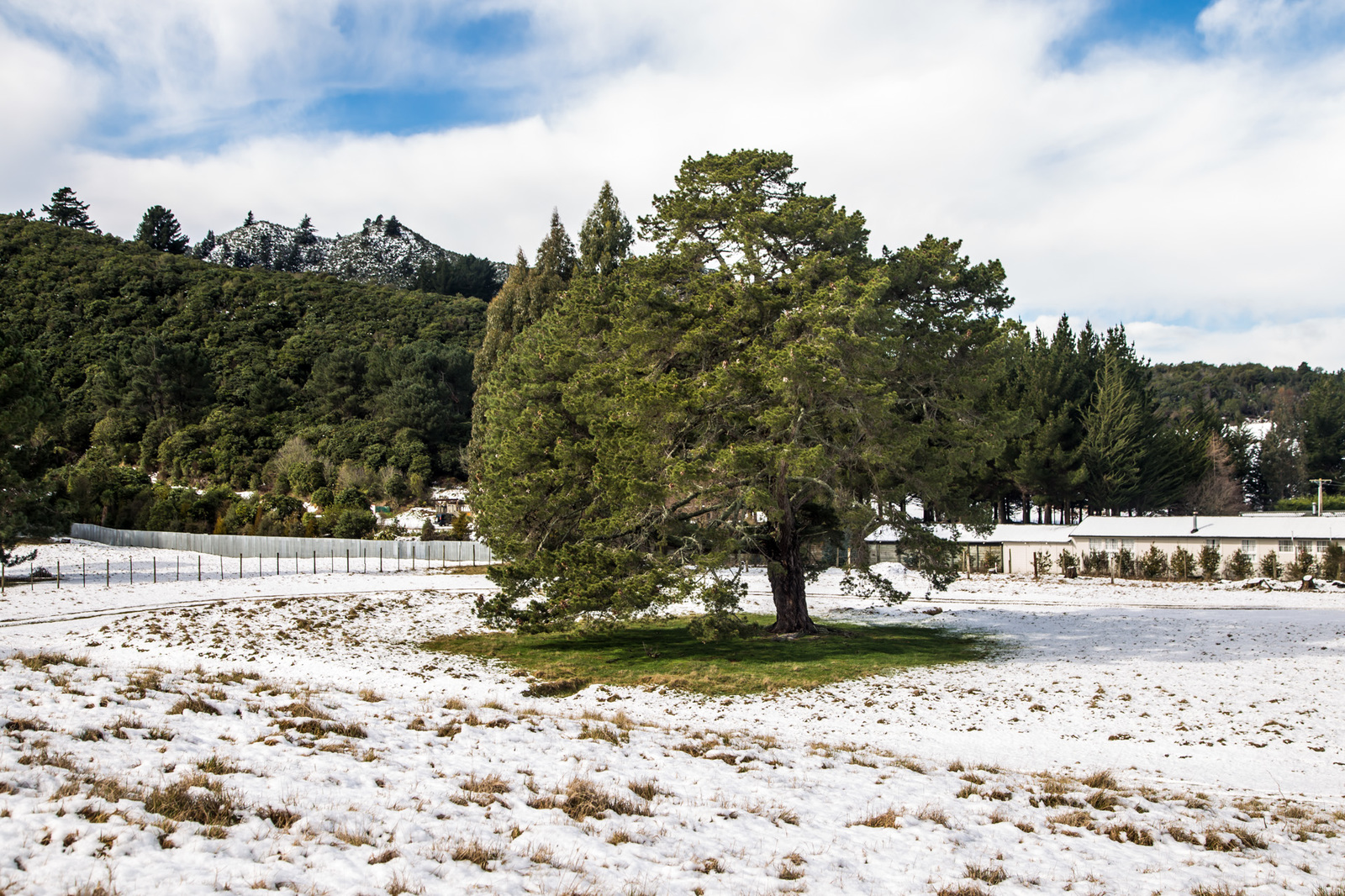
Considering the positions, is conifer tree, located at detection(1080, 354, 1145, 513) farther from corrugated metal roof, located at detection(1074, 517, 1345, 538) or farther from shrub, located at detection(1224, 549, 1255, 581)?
shrub, located at detection(1224, 549, 1255, 581)

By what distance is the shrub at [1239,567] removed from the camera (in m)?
40.0

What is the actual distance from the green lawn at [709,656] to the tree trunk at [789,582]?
67 centimetres

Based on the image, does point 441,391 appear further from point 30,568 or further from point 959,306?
point 959,306

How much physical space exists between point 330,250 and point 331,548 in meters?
125

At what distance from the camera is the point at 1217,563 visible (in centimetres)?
3988

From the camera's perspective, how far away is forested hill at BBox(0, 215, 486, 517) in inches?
2569

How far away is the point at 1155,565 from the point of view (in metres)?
41.1

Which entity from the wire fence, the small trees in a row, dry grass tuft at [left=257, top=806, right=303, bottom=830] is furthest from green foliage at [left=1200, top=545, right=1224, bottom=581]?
dry grass tuft at [left=257, top=806, right=303, bottom=830]

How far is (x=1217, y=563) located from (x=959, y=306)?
2872cm

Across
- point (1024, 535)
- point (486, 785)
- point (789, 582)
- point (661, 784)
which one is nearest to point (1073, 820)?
point (661, 784)

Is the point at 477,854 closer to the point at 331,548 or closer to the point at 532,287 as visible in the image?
the point at 532,287

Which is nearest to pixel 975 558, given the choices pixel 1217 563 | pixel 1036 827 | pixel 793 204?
pixel 1217 563

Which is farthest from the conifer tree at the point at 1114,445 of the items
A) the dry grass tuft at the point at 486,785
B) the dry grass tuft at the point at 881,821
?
the dry grass tuft at the point at 486,785

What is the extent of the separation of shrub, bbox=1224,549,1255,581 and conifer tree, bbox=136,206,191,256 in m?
132
